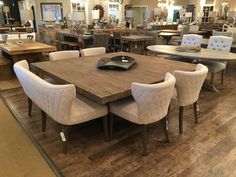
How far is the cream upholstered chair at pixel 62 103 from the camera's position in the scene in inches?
73.8

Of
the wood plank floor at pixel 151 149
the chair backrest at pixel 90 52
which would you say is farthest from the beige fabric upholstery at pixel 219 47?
the chair backrest at pixel 90 52

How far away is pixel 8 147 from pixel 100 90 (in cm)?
126

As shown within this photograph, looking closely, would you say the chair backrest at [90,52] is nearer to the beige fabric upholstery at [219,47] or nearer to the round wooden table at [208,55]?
the round wooden table at [208,55]

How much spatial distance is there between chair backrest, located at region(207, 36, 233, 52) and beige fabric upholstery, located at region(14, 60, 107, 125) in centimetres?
329

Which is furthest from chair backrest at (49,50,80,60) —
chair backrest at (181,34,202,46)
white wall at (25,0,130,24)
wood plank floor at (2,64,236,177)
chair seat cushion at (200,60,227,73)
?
white wall at (25,0,130,24)

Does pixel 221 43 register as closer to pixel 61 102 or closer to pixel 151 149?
pixel 151 149

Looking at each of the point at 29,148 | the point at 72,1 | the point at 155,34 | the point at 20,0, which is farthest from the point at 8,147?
the point at 20,0

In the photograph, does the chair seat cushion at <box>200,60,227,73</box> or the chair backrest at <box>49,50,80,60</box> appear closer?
the chair backrest at <box>49,50,80,60</box>

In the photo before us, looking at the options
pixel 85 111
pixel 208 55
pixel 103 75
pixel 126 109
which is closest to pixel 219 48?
pixel 208 55

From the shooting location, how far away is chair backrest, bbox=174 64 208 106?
226 cm

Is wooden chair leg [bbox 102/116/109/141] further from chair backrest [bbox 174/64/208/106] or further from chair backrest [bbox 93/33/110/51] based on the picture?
chair backrest [bbox 93/33/110/51]

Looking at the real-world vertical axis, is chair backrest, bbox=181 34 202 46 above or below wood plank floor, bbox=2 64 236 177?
above

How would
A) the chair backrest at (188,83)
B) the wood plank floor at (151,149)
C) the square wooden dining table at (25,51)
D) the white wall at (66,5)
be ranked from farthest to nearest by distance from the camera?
the white wall at (66,5) < the square wooden dining table at (25,51) < the chair backrest at (188,83) < the wood plank floor at (151,149)

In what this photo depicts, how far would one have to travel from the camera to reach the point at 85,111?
7.05ft
